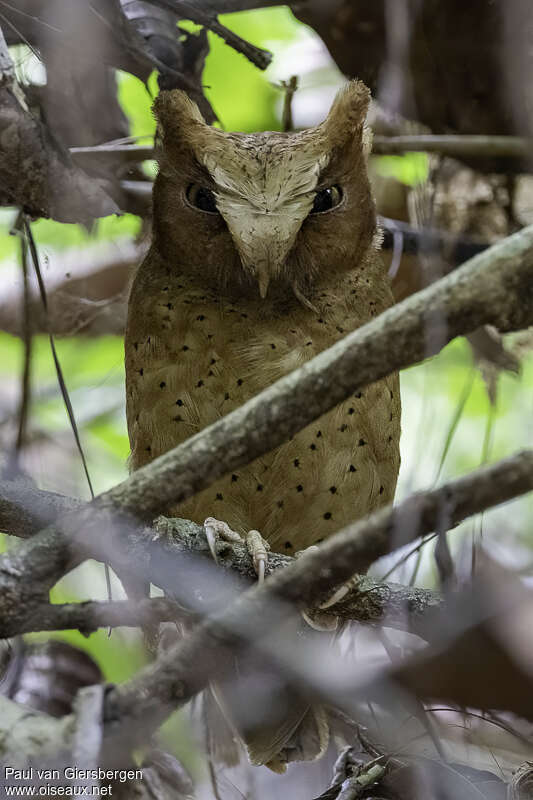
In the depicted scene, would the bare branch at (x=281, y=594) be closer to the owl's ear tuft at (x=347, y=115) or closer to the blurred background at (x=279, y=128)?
the blurred background at (x=279, y=128)

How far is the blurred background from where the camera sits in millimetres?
2734

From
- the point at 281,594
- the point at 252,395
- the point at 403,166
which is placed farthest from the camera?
the point at 403,166

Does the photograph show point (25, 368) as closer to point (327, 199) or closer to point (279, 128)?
point (327, 199)

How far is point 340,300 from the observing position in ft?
8.64

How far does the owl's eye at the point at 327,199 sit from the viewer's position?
2.50m

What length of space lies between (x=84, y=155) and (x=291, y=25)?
46.2 inches

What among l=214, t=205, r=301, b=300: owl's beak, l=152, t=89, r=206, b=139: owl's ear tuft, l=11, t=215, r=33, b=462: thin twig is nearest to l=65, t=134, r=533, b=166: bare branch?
l=152, t=89, r=206, b=139: owl's ear tuft

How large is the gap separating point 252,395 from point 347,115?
0.79 metres

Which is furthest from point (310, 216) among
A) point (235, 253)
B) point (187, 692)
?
point (187, 692)

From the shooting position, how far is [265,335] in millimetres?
2531

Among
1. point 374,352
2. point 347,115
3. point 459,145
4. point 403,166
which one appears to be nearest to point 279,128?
point 403,166

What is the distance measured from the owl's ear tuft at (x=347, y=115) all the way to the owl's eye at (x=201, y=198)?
1.14ft

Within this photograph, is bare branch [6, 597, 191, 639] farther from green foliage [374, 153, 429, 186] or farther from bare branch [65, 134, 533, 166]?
green foliage [374, 153, 429, 186]

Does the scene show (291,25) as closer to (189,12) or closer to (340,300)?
(189,12)
